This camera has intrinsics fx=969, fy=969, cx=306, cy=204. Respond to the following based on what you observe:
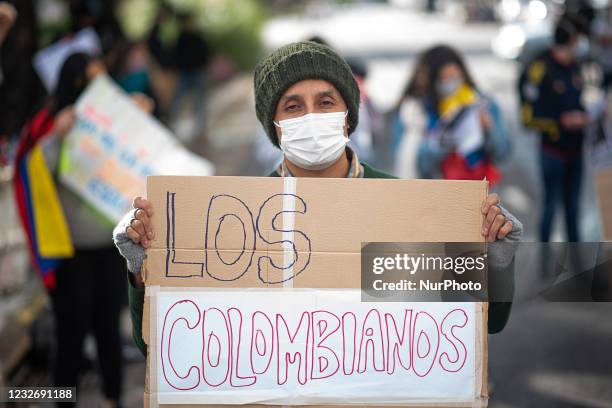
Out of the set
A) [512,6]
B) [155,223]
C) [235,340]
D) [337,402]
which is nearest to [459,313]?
[337,402]

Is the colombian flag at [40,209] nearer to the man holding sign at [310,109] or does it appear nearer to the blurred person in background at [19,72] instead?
the man holding sign at [310,109]

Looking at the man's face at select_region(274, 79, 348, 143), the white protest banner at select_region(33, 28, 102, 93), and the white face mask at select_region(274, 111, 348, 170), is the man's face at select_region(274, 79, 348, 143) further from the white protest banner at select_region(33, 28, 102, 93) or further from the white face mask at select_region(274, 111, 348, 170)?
the white protest banner at select_region(33, 28, 102, 93)

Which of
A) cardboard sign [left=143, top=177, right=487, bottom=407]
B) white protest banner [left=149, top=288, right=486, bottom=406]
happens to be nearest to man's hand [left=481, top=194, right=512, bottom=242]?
cardboard sign [left=143, top=177, right=487, bottom=407]

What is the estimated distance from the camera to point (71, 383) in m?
4.78

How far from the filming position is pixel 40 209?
4691 millimetres

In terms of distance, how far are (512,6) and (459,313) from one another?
23.9 m

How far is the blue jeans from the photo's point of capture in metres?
7.36

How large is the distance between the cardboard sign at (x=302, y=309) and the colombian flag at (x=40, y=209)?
2.17m

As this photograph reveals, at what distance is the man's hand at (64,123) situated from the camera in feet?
15.3

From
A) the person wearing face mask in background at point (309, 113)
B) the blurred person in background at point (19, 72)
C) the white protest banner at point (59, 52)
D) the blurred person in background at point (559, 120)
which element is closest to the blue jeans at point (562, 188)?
the blurred person in background at point (559, 120)

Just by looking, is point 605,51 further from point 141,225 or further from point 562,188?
point 141,225

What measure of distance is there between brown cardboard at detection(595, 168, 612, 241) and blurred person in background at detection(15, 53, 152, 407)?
8.64 feet

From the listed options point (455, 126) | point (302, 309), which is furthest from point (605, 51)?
point (302, 309)

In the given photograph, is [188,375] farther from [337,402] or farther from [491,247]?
[491,247]
